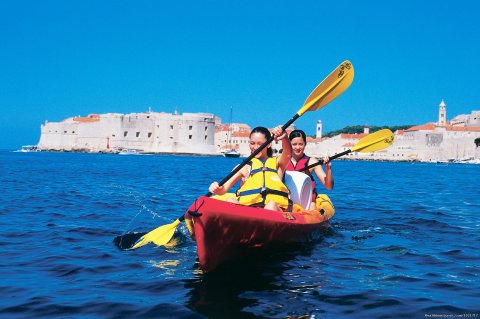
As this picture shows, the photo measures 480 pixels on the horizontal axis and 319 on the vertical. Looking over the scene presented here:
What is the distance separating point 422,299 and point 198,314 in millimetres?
1790

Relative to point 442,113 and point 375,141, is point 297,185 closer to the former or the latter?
point 375,141

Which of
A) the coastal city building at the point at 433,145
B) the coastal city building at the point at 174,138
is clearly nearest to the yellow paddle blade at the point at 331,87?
the coastal city building at the point at 174,138

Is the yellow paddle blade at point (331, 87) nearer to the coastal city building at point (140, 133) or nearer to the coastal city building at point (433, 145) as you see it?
the coastal city building at point (140, 133)

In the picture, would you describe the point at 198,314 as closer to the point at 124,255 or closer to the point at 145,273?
the point at 145,273

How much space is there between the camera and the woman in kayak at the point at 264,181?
525 centimetres

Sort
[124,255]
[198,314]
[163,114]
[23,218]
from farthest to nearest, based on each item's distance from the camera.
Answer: [163,114] → [23,218] → [124,255] → [198,314]

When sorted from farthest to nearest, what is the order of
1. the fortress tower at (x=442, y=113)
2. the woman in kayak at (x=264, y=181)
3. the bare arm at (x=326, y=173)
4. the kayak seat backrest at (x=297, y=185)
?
the fortress tower at (x=442, y=113)
the bare arm at (x=326, y=173)
the kayak seat backrest at (x=297, y=185)
the woman in kayak at (x=264, y=181)

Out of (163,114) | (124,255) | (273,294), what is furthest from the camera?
(163,114)

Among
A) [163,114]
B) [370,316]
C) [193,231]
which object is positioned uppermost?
[163,114]

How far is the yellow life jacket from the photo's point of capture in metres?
5.25

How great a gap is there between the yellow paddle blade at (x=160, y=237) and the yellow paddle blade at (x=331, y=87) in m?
2.19

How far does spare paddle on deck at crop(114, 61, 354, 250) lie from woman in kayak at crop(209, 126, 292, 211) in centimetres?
17

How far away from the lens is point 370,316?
3.56 meters

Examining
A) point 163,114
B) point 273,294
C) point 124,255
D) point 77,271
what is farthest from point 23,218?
point 163,114
